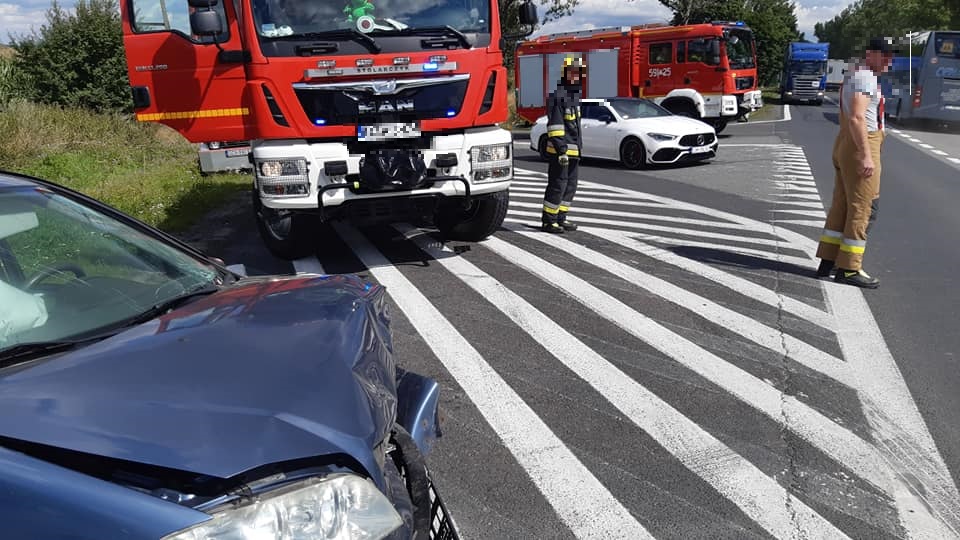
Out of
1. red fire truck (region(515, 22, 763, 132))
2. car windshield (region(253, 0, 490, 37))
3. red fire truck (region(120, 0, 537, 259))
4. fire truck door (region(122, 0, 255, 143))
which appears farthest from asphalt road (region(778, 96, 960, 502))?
red fire truck (region(515, 22, 763, 132))

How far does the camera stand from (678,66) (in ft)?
78.4

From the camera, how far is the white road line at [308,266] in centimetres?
773

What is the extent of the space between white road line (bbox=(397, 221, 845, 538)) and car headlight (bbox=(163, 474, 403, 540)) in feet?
6.68

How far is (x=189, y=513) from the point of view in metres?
1.60

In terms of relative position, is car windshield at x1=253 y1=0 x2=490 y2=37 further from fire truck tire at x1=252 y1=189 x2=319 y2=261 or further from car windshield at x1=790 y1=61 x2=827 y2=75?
car windshield at x1=790 y1=61 x2=827 y2=75

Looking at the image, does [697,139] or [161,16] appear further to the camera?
[697,139]

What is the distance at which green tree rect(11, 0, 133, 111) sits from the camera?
65.2 feet

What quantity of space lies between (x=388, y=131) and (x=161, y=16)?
272cm

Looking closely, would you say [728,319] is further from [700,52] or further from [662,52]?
[662,52]

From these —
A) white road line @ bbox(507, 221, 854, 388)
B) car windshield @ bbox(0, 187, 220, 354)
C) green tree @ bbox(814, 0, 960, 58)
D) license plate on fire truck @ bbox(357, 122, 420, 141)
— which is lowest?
white road line @ bbox(507, 221, 854, 388)

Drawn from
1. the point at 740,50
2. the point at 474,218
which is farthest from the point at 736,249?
the point at 740,50

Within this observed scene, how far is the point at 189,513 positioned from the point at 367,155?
221 inches

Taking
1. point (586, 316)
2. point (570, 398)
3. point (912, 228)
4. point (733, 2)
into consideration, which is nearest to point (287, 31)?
point (586, 316)

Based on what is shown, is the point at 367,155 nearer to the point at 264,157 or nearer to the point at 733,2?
the point at 264,157
